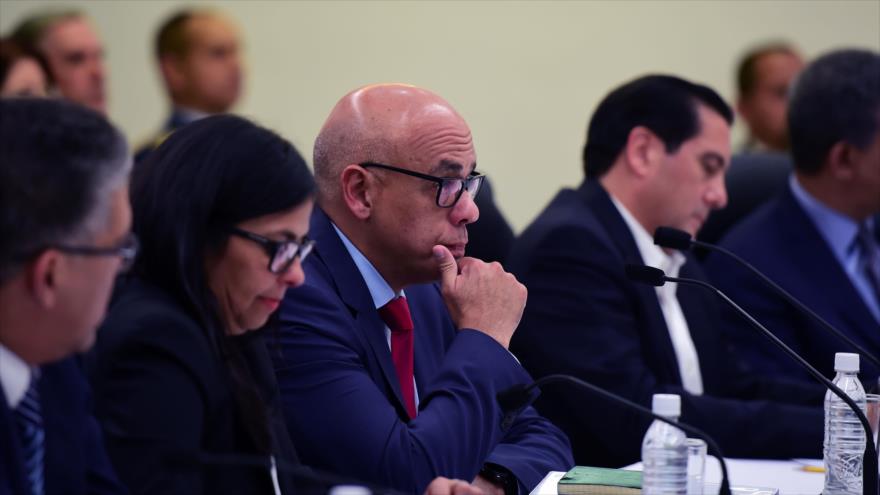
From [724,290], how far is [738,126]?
8.37ft

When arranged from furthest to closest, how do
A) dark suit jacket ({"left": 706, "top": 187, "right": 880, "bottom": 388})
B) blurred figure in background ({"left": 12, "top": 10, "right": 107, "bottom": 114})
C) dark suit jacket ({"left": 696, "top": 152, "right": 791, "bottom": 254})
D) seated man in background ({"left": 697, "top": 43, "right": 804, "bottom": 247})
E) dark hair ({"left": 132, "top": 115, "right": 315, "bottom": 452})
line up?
1. seated man in background ({"left": 697, "top": 43, "right": 804, "bottom": 247})
2. blurred figure in background ({"left": 12, "top": 10, "right": 107, "bottom": 114})
3. dark suit jacket ({"left": 696, "top": 152, "right": 791, "bottom": 254})
4. dark suit jacket ({"left": 706, "top": 187, "right": 880, "bottom": 388})
5. dark hair ({"left": 132, "top": 115, "right": 315, "bottom": 452})

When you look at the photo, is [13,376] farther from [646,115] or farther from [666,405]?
[646,115]

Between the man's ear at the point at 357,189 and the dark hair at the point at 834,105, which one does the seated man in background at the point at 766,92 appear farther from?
the man's ear at the point at 357,189

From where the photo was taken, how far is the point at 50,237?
137cm

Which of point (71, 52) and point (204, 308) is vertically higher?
point (204, 308)

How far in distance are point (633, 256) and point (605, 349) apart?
0.89 feet

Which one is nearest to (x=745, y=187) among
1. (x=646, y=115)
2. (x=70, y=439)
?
(x=646, y=115)

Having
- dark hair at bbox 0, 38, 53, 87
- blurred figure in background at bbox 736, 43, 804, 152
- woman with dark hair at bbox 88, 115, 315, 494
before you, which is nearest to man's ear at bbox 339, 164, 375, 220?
woman with dark hair at bbox 88, 115, 315, 494

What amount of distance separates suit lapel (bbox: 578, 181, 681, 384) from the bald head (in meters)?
0.74

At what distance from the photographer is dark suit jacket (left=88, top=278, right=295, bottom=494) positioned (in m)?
1.63

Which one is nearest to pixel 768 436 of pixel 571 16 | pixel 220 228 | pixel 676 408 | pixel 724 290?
pixel 724 290

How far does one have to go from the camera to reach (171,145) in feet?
5.86

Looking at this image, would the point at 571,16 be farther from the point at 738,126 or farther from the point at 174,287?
the point at 174,287

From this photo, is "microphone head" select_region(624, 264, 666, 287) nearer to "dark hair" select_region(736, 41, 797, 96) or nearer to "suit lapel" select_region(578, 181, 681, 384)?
"suit lapel" select_region(578, 181, 681, 384)
